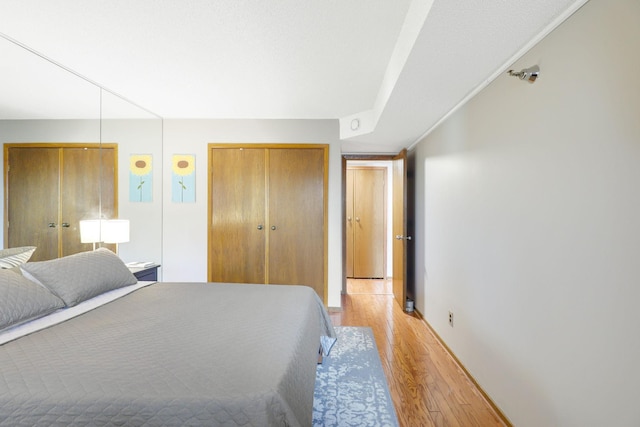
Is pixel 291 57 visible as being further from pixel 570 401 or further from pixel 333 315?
pixel 333 315

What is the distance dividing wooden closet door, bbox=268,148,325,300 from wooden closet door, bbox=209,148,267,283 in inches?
6.5

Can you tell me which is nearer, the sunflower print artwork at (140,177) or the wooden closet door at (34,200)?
the wooden closet door at (34,200)

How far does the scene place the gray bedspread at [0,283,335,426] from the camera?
868mm

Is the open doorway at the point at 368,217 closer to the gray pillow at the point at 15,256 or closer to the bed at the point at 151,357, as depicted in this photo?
the bed at the point at 151,357

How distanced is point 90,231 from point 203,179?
1397 millimetres

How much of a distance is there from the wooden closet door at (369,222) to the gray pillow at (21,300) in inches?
169

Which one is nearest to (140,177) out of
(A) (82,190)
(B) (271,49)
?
(A) (82,190)

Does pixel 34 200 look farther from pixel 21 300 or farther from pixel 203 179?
pixel 203 179

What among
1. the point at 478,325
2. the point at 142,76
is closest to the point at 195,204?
the point at 142,76

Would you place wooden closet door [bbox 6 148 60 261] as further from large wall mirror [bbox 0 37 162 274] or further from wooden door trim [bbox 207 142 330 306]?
wooden door trim [bbox 207 142 330 306]

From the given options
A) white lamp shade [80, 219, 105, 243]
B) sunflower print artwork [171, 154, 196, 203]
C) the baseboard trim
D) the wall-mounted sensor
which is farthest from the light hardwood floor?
white lamp shade [80, 219, 105, 243]

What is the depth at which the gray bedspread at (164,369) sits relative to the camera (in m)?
0.87

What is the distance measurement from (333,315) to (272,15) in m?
2.99

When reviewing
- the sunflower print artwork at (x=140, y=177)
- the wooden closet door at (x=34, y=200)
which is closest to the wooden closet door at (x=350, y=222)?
the sunflower print artwork at (x=140, y=177)
